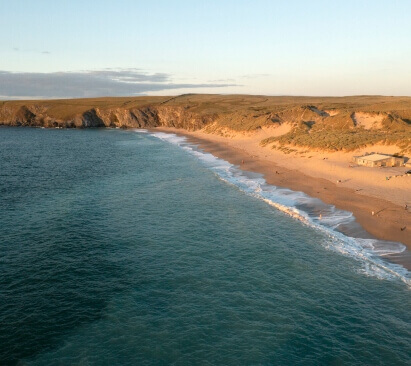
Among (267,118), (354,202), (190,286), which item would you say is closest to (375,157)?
(354,202)

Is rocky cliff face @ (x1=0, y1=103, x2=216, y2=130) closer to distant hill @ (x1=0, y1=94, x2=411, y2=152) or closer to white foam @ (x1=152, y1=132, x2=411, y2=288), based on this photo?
distant hill @ (x1=0, y1=94, x2=411, y2=152)

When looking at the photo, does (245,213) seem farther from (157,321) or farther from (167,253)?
(157,321)

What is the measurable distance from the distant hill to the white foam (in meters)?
22.0

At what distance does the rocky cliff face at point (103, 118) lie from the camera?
169 m

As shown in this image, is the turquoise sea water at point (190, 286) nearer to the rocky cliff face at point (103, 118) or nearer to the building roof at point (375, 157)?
the building roof at point (375, 157)

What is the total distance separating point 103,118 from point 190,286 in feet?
540

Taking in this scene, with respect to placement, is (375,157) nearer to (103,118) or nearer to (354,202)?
(354,202)

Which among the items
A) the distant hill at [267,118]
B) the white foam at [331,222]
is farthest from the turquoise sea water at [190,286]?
the distant hill at [267,118]

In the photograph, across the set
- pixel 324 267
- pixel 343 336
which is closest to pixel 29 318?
pixel 343 336

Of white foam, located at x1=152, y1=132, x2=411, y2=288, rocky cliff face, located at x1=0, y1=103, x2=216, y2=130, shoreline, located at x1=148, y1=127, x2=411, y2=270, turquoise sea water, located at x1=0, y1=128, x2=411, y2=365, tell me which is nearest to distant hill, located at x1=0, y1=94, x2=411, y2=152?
rocky cliff face, located at x1=0, y1=103, x2=216, y2=130

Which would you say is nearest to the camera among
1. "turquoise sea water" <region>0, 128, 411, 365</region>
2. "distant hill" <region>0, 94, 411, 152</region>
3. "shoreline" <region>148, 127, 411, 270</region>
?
"turquoise sea water" <region>0, 128, 411, 365</region>

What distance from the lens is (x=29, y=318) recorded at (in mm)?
20859

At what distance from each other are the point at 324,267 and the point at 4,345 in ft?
74.7

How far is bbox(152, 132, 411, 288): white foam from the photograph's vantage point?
87.7 ft
